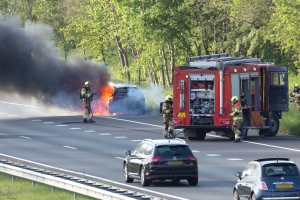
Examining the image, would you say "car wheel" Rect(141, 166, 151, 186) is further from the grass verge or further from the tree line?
the tree line

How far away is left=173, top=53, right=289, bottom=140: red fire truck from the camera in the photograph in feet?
110

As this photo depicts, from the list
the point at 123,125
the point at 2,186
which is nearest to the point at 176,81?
the point at 123,125

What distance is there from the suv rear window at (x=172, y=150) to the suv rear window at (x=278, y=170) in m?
4.43

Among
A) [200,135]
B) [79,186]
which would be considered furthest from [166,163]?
[200,135]

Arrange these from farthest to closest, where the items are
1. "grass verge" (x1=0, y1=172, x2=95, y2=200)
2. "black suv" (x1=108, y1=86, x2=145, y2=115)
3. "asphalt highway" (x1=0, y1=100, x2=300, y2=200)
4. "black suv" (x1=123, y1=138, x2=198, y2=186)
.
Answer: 1. "black suv" (x1=108, y1=86, x2=145, y2=115)
2. "asphalt highway" (x1=0, y1=100, x2=300, y2=200)
3. "black suv" (x1=123, y1=138, x2=198, y2=186)
4. "grass verge" (x1=0, y1=172, x2=95, y2=200)

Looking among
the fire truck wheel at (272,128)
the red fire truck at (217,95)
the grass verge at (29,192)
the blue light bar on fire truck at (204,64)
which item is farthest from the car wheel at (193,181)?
the fire truck wheel at (272,128)

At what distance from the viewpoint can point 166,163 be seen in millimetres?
21984

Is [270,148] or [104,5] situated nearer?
[270,148]

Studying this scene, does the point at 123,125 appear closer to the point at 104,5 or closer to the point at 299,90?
the point at 299,90

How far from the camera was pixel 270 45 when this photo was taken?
66312mm

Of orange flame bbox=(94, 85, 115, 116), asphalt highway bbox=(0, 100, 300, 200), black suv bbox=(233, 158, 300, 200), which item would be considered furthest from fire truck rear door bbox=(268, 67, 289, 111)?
black suv bbox=(233, 158, 300, 200)

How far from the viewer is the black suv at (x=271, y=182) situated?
1748cm

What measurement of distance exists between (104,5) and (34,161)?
48.0m

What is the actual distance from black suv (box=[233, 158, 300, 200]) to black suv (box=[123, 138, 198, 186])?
11.9 feet
